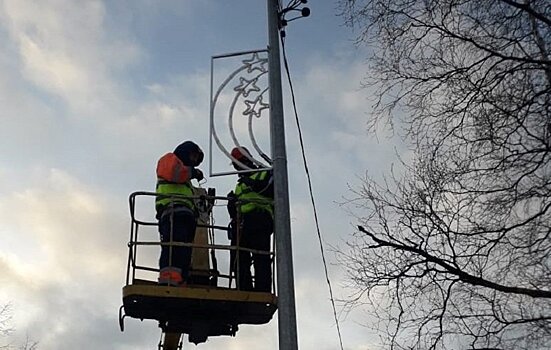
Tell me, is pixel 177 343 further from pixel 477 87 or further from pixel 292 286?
pixel 477 87

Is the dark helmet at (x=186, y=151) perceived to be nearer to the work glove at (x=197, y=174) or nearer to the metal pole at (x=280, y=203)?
the work glove at (x=197, y=174)

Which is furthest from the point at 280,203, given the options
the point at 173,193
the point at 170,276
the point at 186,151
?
the point at 186,151

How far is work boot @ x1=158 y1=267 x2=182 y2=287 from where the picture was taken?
8.32m

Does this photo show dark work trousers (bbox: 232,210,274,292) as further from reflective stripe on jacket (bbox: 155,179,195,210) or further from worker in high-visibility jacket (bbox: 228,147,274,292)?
reflective stripe on jacket (bbox: 155,179,195,210)

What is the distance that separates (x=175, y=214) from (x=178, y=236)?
0.84ft

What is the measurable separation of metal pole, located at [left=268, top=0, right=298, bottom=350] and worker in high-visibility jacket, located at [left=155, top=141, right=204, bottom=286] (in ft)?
5.49

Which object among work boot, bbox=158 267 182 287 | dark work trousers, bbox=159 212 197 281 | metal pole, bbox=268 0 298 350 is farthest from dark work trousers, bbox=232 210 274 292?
metal pole, bbox=268 0 298 350

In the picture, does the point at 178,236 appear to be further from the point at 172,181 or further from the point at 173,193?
the point at 172,181

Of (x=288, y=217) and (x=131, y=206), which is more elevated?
(x=131, y=206)

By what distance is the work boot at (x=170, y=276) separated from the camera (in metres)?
8.32

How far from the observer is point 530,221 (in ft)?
24.8

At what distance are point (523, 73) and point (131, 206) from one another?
444cm

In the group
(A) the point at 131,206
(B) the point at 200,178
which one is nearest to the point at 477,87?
(B) the point at 200,178

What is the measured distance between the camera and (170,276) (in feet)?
27.4
